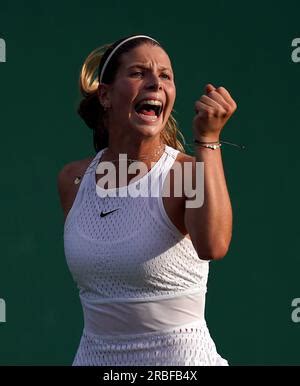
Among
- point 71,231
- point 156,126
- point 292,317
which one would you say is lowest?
point 292,317

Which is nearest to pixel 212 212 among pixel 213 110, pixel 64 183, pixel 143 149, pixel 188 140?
pixel 213 110

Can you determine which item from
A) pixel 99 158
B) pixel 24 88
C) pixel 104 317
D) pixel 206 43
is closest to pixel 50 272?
pixel 24 88

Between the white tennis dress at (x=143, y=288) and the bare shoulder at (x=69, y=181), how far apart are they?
34 centimetres

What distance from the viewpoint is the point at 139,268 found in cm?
273

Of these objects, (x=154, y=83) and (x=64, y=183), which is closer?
(x=154, y=83)

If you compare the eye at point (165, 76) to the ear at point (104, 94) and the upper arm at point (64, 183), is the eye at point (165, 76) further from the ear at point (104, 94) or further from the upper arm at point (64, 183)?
the upper arm at point (64, 183)

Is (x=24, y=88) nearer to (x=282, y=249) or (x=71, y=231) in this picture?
(x=282, y=249)

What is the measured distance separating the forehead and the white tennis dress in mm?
280

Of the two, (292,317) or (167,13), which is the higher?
(167,13)

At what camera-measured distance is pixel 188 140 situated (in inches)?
172

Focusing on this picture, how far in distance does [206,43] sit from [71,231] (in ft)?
5.58

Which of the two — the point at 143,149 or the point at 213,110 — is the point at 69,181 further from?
the point at 213,110

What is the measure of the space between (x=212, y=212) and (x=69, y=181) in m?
0.76

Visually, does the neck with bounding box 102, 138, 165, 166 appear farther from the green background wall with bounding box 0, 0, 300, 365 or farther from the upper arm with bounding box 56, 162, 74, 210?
the green background wall with bounding box 0, 0, 300, 365
